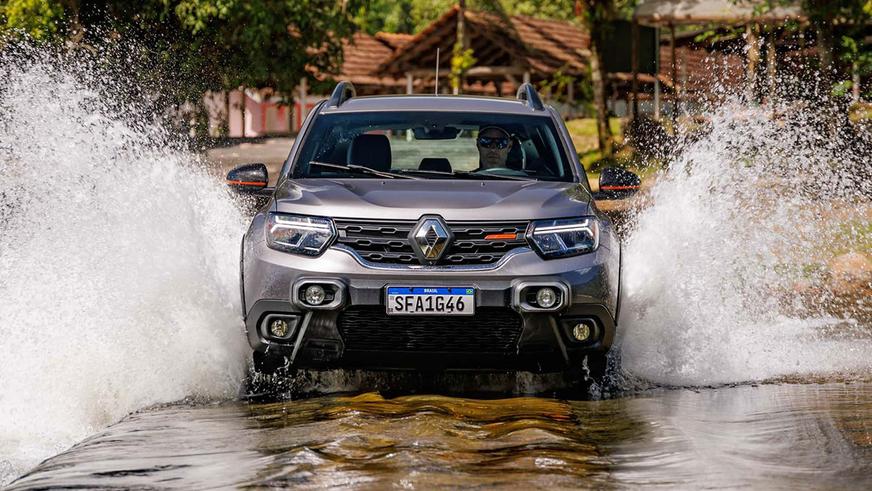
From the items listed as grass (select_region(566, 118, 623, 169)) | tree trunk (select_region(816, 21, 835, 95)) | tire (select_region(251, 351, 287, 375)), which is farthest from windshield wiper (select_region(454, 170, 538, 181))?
grass (select_region(566, 118, 623, 169))

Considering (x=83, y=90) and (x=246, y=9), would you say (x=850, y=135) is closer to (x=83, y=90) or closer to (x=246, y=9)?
(x=246, y=9)

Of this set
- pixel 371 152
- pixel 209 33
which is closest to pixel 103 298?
pixel 371 152

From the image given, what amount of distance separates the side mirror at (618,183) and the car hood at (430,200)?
1.48ft

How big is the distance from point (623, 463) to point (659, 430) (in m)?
0.76

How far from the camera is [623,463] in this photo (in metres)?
5.40

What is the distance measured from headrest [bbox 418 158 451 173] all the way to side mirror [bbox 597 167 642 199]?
809 millimetres

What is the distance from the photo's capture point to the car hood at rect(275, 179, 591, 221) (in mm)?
6316

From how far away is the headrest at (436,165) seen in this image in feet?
23.9

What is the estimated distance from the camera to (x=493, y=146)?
762 centimetres

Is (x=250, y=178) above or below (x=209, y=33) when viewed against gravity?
below

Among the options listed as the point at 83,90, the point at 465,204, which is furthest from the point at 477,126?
the point at 83,90

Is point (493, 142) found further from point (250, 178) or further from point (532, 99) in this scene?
point (250, 178)

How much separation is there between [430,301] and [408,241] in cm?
30

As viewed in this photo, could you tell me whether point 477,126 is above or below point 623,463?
above
